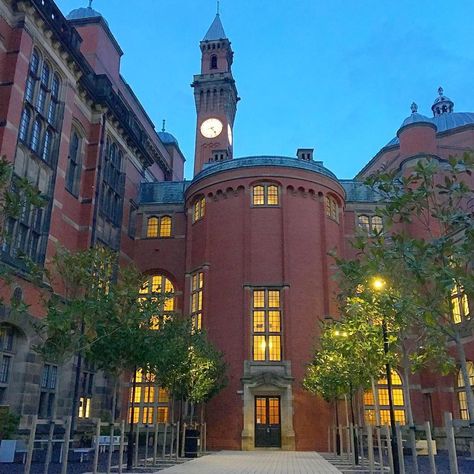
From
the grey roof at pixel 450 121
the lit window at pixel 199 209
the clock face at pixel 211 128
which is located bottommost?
the lit window at pixel 199 209

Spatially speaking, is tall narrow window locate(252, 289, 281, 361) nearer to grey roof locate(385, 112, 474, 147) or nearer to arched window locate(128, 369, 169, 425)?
arched window locate(128, 369, 169, 425)

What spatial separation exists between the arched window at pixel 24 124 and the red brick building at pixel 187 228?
0.08 m

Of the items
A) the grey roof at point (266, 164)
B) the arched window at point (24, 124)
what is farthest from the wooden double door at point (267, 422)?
the arched window at point (24, 124)

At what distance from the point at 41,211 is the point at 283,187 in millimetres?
15477

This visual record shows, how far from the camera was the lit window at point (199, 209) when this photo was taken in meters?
36.0

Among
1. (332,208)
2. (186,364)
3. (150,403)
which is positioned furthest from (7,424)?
(332,208)

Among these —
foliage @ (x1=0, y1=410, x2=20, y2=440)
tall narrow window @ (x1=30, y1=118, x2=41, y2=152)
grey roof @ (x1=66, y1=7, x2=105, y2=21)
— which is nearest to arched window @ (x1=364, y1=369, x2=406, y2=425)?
foliage @ (x1=0, y1=410, x2=20, y2=440)

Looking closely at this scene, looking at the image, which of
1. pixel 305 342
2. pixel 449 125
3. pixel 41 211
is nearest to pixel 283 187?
pixel 305 342

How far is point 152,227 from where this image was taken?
38.7 meters

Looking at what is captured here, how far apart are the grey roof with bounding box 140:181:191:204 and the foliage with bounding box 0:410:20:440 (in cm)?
2100

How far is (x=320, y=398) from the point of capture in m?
29.7

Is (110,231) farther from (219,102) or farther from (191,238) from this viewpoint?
(219,102)

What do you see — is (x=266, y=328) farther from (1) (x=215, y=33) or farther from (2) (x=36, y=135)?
(1) (x=215, y=33)

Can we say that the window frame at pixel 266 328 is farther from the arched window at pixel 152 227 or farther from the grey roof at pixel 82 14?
the grey roof at pixel 82 14
